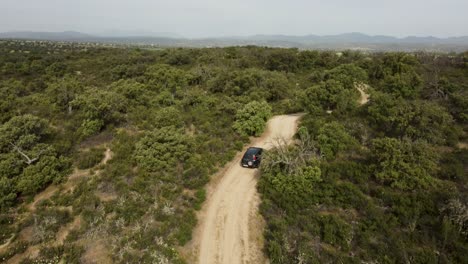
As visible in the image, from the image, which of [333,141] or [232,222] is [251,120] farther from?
[232,222]

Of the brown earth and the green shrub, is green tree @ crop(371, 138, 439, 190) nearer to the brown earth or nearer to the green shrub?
the brown earth

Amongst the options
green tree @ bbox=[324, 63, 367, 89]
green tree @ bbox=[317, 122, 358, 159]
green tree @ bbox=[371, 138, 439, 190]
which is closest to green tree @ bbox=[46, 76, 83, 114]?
green tree @ bbox=[317, 122, 358, 159]

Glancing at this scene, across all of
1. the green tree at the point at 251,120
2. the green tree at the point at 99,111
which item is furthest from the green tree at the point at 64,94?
the green tree at the point at 251,120

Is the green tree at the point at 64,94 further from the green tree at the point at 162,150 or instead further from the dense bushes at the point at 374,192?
the dense bushes at the point at 374,192

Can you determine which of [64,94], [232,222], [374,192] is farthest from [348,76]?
[64,94]

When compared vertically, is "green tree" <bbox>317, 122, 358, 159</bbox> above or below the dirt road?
above

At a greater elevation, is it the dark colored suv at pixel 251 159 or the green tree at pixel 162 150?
the green tree at pixel 162 150
